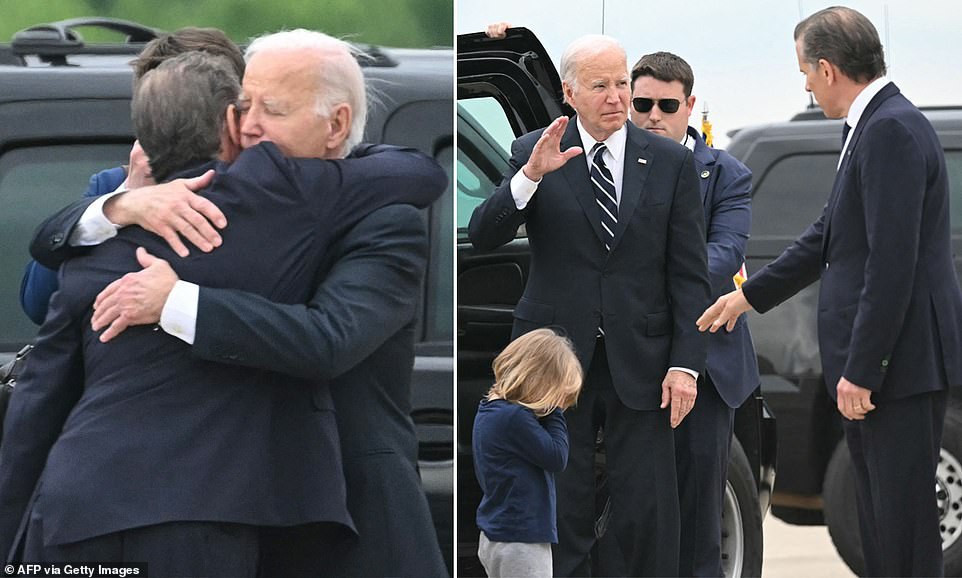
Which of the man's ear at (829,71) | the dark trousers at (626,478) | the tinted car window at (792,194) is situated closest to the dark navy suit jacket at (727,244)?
the dark trousers at (626,478)

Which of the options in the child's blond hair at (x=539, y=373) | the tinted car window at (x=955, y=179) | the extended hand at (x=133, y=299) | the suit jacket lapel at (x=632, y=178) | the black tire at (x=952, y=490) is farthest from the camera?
the tinted car window at (x=955, y=179)

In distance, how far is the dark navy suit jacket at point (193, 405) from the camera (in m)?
2.48

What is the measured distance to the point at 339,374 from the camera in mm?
2568

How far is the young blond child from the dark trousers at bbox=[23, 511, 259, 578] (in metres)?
1.07

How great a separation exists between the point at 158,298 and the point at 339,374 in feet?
1.13

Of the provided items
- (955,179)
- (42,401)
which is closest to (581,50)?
(42,401)

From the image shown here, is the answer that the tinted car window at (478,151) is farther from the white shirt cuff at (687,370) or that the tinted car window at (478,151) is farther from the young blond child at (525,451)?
the white shirt cuff at (687,370)

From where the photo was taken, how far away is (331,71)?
2736 millimetres

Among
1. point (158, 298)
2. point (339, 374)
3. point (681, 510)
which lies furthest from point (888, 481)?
point (158, 298)

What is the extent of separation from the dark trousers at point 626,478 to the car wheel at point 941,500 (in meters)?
1.73

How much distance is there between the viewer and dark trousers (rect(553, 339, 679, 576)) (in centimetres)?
364

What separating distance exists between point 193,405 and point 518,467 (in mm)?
1159

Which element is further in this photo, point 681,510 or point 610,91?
point 681,510

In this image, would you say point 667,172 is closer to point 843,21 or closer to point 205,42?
point 843,21
